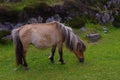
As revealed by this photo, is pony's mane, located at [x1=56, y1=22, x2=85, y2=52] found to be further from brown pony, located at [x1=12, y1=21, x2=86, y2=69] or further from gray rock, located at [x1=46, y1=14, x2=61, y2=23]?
gray rock, located at [x1=46, y1=14, x2=61, y2=23]

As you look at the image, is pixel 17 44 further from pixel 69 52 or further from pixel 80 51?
pixel 69 52

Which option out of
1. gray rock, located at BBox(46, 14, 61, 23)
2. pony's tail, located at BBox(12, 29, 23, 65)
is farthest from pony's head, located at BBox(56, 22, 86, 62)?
gray rock, located at BBox(46, 14, 61, 23)

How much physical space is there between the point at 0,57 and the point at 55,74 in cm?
390

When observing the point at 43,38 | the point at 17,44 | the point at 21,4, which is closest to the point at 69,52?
the point at 43,38

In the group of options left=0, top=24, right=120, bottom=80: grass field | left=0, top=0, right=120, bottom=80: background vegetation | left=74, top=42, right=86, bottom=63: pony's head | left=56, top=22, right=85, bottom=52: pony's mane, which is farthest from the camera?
left=74, top=42, right=86, bottom=63: pony's head

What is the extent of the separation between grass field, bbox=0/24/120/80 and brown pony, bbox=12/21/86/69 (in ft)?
1.59

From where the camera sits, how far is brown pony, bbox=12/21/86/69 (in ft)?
40.5

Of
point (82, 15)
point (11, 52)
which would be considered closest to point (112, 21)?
point (82, 15)

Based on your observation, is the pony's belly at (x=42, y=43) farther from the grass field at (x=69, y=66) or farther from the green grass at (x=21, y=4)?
the green grass at (x=21, y=4)

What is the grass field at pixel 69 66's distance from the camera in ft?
38.4

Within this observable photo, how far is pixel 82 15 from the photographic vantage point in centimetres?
2028

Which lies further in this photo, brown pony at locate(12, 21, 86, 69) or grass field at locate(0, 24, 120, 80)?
brown pony at locate(12, 21, 86, 69)

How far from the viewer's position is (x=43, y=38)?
1250cm

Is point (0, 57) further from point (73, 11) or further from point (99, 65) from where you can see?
point (73, 11)
